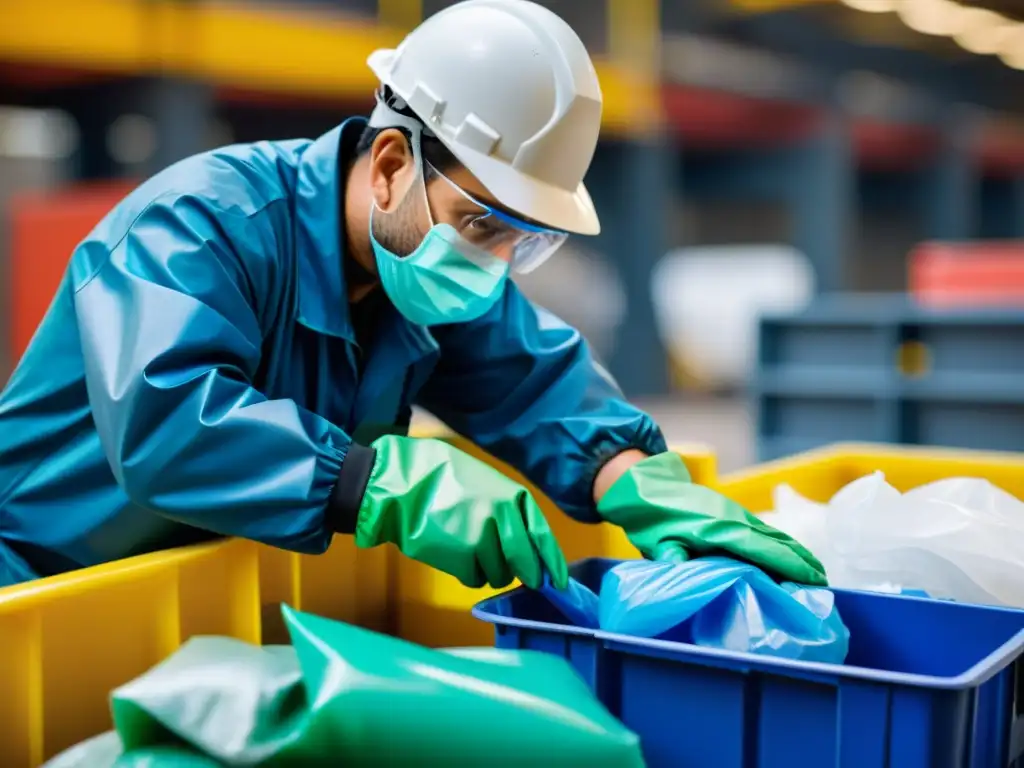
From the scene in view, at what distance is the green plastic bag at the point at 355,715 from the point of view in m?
0.90

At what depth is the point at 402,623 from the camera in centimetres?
181

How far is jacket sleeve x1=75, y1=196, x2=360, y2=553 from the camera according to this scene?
131 cm

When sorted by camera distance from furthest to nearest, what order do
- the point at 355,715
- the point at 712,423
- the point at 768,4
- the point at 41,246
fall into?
1. the point at 768,4
2. the point at 712,423
3. the point at 41,246
4. the point at 355,715

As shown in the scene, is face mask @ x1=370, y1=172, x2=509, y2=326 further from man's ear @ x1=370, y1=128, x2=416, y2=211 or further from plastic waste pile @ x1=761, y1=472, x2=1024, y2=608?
plastic waste pile @ x1=761, y1=472, x2=1024, y2=608

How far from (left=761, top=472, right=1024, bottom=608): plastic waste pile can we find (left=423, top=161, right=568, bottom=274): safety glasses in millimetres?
616

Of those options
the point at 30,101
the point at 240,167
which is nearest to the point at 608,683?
the point at 240,167

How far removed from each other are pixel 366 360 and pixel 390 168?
1.03 feet

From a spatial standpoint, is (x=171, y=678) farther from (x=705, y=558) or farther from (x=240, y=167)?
(x=240, y=167)

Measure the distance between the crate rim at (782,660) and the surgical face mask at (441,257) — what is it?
1.73ft

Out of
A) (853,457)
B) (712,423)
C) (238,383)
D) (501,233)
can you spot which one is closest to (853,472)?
(853,457)

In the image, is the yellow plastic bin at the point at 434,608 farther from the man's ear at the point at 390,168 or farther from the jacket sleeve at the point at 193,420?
the man's ear at the point at 390,168

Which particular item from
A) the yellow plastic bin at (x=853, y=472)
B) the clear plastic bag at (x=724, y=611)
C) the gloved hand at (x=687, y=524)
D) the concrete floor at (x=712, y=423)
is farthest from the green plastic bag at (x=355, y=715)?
the concrete floor at (x=712, y=423)

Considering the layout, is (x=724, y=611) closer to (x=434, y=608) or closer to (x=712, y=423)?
(x=434, y=608)

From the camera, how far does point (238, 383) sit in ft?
4.44
